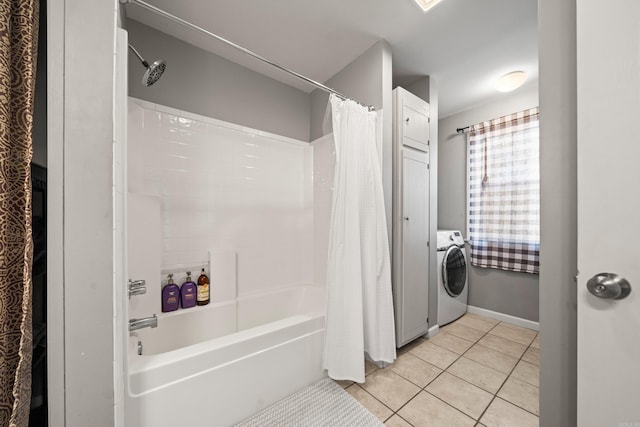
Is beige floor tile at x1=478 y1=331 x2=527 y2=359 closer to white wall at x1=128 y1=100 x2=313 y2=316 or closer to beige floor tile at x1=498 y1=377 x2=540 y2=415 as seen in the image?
beige floor tile at x1=498 y1=377 x2=540 y2=415

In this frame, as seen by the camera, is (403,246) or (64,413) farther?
(403,246)

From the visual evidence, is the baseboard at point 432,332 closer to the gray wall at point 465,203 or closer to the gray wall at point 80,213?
the gray wall at point 465,203

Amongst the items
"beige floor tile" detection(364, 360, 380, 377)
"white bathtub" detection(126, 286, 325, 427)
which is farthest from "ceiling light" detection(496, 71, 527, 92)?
"beige floor tile" detection(364, 360, 380, 377)

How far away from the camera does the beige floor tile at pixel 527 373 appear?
1.55m

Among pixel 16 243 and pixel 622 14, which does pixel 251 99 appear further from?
pixel 622 14

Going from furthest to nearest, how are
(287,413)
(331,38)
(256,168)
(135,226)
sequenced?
(256,168) → (331,38) → (135,226) → (287,413)

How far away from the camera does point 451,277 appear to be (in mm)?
2428

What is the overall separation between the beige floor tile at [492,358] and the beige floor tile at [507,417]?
15.5 inches

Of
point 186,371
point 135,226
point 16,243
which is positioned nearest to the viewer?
point 16,243

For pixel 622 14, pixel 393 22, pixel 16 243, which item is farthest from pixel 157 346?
pixel 393 22

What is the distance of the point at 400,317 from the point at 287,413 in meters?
1.07

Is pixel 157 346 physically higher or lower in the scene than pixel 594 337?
lower

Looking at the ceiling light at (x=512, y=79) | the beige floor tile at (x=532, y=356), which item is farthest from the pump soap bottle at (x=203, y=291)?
the ceiling light at (x=512, y=79)

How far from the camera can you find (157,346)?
1.55m
